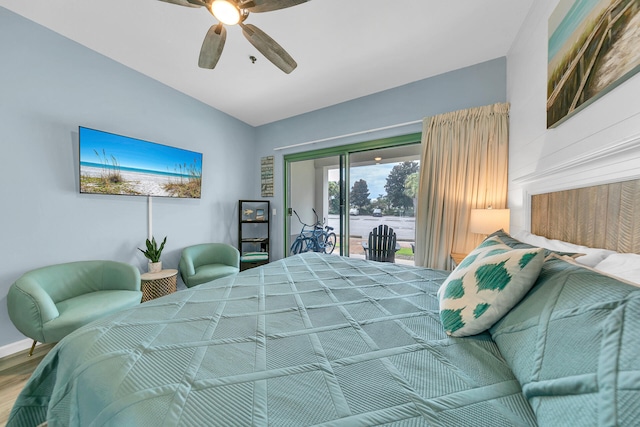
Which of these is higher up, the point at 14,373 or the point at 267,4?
the point at 267,4

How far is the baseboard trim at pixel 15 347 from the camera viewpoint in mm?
1858

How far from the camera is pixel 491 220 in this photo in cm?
214

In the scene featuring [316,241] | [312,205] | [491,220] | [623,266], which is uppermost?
[312,205]

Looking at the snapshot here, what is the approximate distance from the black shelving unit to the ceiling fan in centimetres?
242

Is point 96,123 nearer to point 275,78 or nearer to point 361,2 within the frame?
point 275,78

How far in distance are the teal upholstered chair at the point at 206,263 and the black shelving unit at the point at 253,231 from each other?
1.73 ft

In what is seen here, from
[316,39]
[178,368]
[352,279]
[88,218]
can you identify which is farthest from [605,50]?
[88,218]

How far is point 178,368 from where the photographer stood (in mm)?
757

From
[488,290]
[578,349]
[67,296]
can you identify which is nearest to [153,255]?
[67,296]

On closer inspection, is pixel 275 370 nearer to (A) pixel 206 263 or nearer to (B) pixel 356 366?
(B) pixel 356 366

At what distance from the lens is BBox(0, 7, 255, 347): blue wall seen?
1.88m

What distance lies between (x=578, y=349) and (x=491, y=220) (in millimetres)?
1926

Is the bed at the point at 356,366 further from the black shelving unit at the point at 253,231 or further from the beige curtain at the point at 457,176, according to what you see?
the black shelving unit at the point at 253,231

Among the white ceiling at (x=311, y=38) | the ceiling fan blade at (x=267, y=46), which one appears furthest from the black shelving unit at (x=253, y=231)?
the ceiling fan blade at (x=267, y=46)
